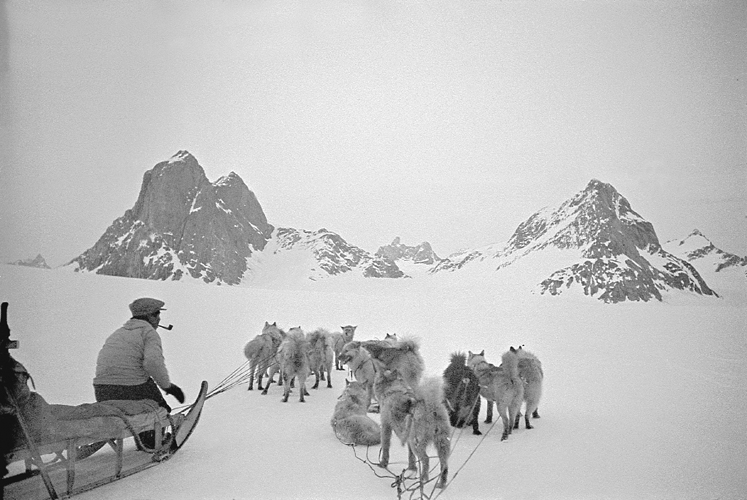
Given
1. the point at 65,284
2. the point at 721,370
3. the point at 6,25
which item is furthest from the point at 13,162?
the point at 721,370

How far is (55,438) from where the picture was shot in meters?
2.62

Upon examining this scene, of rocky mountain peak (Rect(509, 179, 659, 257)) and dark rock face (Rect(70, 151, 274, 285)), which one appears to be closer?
dark rock face (Rect(70, 151, 274, 285))

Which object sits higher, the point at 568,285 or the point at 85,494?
the point at 568,285

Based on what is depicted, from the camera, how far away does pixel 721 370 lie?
519 cm

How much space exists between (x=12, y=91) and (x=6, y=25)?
576mm

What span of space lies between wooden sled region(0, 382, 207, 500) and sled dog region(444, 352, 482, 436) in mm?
2294

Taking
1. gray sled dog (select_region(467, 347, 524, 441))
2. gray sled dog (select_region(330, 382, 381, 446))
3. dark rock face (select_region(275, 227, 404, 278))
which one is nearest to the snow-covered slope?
dark rock face (select_region(275, 227, 404, 278))

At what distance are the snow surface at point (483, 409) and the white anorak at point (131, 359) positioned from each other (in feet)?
2.24

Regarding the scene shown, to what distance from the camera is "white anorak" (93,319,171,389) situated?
11.1ft

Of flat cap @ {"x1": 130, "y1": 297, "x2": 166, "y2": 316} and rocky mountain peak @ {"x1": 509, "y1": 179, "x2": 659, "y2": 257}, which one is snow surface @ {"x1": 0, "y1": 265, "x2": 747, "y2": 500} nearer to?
flat cap @ {"x1": 130, "y1": 297, "x2": 166, "y2": 316}

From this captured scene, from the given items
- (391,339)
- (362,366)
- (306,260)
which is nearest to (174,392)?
(362,366)

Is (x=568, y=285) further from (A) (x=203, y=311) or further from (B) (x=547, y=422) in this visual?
(A) (x=203, y=311)

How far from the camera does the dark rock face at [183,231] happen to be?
7.07 meters

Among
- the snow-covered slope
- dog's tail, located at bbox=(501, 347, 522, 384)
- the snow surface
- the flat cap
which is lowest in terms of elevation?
the snow surface
